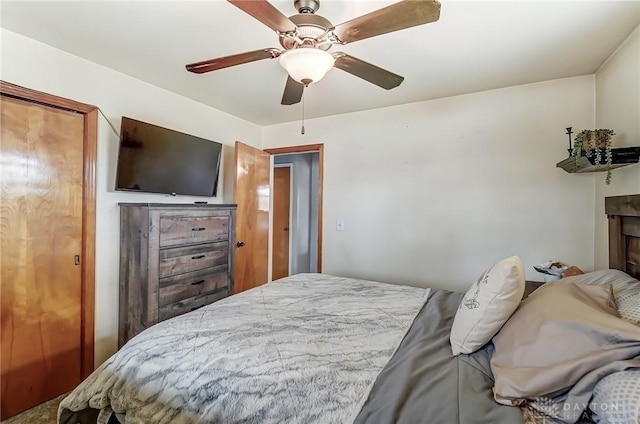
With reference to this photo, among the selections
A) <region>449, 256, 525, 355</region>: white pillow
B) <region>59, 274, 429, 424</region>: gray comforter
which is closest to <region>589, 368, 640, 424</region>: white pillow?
<region>449, 256, 525, 355</region>: white pillow

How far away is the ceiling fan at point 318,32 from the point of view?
1131 millimetres

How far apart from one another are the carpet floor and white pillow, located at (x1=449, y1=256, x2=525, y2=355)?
243 centimetres

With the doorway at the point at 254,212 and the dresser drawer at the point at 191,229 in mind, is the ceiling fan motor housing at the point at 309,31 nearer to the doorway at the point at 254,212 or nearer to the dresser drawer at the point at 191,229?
the dresser drawer at the point at 191,229

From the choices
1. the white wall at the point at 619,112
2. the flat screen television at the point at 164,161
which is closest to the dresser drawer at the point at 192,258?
the flat screen television at the point at 164,161

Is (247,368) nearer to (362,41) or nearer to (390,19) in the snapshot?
(390,19)

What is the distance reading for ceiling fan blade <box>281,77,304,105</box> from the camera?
5.91ft

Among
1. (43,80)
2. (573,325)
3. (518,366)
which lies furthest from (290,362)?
(43,80)

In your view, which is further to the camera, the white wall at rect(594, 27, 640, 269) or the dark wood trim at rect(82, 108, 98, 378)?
the dark wood trim at rect(82, 108, 98, 378)

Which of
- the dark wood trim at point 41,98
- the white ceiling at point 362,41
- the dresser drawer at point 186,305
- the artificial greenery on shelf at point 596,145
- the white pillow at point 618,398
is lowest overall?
the dresser drawer at point 186,305

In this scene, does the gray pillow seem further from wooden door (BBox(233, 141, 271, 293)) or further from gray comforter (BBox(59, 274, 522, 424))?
wooden door (BBox(233, 141, 271, 293))

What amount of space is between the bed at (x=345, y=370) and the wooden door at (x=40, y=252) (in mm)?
1143

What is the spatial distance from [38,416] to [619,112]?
4.11 metres

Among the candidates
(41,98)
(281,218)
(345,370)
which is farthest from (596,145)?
(281,218)

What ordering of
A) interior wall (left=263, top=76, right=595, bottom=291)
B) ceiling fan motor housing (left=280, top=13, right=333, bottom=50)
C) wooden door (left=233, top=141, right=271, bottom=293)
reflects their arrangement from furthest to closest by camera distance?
wooden door (left=233, top=141, right=271, bottom=293) < interior wall (left=263, top=76, right=595, bottom=291) < ceiling fan motor housing (left=280, top=13, right=333, bottom=50)
